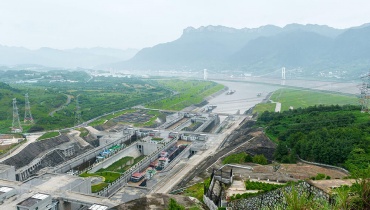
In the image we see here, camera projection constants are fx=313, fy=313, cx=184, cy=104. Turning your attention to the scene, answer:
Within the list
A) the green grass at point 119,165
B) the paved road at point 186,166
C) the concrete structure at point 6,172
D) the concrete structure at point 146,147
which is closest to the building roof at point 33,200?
the paved road at point 186,166

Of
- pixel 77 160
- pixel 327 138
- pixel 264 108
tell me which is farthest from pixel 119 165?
pixel 264 108

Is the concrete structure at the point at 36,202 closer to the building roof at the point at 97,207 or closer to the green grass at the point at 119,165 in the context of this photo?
the building roof at the point at 97,207

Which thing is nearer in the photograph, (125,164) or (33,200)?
(33,200)

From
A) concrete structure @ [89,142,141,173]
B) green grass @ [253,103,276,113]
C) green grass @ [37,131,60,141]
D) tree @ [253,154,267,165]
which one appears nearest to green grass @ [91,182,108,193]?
concrete structure @ [89,142,141,173]

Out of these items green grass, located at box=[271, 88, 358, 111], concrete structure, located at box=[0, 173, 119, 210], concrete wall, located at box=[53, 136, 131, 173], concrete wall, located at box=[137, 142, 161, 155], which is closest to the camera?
concrete structure, located at box=[0, 173, 119, 210]

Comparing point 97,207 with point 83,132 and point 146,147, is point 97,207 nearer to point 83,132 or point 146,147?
point 146,147

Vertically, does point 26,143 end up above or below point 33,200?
below

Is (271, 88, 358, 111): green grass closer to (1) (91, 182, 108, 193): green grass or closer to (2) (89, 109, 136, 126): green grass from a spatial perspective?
(2) (89, 109, 136, 126): green grass

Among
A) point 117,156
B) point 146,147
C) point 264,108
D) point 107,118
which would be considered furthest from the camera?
point 264,108

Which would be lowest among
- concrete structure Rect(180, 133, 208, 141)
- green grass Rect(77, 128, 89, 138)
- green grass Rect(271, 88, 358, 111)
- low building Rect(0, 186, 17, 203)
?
concrete structure Rect(180, 133, 208, 141)
